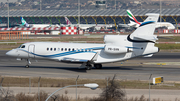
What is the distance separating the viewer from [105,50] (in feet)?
112

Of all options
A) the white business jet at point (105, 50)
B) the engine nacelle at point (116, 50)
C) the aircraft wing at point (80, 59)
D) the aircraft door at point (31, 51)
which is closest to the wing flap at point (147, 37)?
the white business jet at point (105, 50)

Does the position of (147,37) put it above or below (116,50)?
above

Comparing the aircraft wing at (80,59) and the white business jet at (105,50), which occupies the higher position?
the white business jet at (105,50)

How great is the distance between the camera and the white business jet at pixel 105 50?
3353 centimetres

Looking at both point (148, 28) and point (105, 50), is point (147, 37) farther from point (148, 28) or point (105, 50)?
point (105, 50)

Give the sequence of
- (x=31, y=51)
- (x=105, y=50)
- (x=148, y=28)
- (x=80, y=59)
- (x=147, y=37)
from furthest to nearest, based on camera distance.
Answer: (x=31, y=51) < (x=105, y=50) < (x=80, y=59) < (x=148, y=28) < (x=147, y=37)

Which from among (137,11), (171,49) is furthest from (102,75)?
(137,11)

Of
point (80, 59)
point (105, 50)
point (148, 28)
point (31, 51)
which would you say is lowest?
point (80, 59)

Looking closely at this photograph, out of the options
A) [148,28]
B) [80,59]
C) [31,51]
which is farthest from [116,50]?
[31,51]

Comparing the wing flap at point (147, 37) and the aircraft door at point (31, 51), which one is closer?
the wing flap at point (147, 37)

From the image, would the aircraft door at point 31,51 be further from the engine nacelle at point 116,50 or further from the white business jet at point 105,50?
the engine nacelle at point 116,50

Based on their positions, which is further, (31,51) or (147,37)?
(31,51)

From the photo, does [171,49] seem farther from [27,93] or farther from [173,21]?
[173,21]

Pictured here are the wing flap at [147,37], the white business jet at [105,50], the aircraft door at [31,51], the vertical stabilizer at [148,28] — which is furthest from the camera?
the aircraft door at [31,51]
